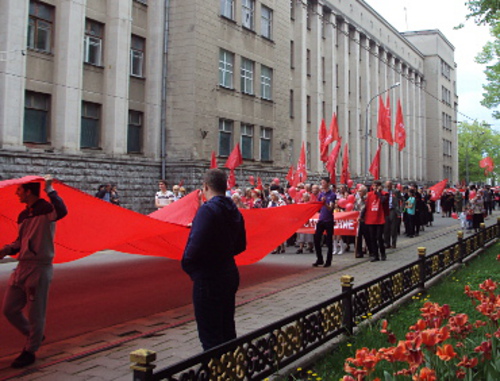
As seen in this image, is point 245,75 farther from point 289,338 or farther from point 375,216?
point 289,338

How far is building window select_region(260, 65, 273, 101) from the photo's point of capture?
32031 millimetres

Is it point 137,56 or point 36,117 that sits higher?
point 137,56

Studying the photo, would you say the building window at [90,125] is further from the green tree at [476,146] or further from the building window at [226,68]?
the green tree at [476,146]

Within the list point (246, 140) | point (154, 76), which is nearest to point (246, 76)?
point (246, 140)

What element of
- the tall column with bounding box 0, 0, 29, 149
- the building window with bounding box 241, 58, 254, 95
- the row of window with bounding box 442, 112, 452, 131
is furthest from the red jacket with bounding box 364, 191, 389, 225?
the row of window with bounding box 442, 112, 452, 131

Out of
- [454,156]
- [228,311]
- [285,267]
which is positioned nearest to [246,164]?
[285,267]

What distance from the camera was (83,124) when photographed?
22.4m

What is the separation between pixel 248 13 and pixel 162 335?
2697 cm

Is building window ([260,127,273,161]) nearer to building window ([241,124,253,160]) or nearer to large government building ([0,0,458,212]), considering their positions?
large government building ([0,0,458,212])

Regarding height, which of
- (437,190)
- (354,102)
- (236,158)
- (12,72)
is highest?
(354,102)

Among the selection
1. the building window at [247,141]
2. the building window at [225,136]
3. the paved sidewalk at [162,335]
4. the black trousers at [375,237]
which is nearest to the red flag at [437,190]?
the building window at [247,141]

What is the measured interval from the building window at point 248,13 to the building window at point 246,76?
2006 mm

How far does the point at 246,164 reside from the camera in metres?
30.2

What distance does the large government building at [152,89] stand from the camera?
20.1 metres
